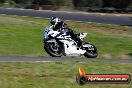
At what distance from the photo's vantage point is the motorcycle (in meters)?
19.2

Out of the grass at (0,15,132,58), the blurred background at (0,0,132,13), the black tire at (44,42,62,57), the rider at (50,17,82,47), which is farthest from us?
the blurred background at (0,0,132,13)

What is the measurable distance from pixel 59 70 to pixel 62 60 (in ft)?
9.07

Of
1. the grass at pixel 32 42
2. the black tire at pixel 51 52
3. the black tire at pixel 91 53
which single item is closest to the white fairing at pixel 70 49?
the black tire at pixel 91 53

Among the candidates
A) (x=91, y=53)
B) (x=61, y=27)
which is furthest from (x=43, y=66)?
(x=91, y=53)

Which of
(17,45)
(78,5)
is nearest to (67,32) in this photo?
(17,45)

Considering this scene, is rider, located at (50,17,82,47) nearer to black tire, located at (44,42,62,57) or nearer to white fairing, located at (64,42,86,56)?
white fairing, located at (64,42,86,56)

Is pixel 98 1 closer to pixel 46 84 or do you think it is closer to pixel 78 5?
pixel 78 5

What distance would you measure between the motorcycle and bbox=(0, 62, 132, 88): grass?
5.29ft

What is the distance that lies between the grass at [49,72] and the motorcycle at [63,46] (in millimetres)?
1611

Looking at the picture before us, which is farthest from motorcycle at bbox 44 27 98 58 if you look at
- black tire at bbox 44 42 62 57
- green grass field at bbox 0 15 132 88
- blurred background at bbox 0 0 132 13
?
blurred background at bbox 0 0 132 13

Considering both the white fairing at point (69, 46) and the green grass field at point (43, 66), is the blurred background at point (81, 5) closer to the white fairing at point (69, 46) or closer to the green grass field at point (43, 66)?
the green grass field at point (43, 66)

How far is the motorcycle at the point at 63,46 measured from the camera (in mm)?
19250

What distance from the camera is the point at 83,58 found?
19.9 metres

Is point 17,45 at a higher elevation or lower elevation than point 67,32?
lower
